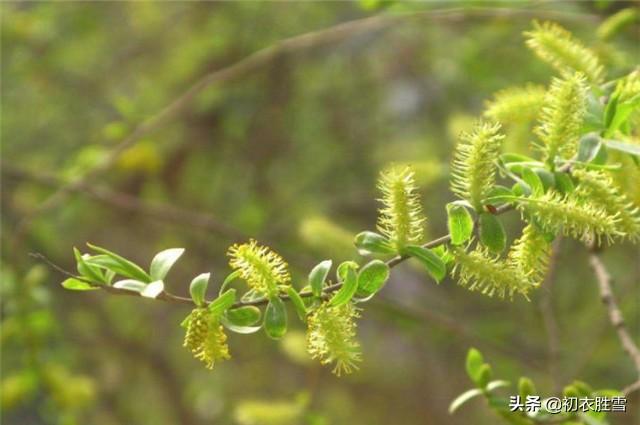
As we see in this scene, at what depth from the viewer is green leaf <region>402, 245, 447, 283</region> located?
612mm

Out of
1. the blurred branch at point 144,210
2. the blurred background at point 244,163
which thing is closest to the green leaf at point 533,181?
the blurred branch at point 144,210

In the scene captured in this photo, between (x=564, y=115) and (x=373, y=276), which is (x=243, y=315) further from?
(x=564, y=115)

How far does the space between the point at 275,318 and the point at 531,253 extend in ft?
0.58

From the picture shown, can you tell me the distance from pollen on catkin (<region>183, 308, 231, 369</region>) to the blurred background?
55.4 inches

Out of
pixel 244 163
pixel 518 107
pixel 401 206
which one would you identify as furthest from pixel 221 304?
pixel 244 163

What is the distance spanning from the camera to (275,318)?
625mm

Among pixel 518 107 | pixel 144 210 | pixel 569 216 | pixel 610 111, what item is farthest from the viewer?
pixel 144 210

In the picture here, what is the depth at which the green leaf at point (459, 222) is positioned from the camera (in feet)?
2.01

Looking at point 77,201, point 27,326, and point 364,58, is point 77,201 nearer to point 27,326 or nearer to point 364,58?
point 27,326

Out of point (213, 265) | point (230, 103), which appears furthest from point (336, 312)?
point (230, 103)

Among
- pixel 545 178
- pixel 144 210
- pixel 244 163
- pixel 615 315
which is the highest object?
pixel 545 178

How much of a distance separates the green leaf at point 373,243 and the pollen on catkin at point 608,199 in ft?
0.44

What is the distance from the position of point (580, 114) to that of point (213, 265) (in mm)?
1749

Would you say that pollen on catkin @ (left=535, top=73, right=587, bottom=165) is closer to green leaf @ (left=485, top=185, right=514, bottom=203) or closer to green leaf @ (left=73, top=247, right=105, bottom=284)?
green leaf @ (left=485, top=185, right=514, bottom=203)
